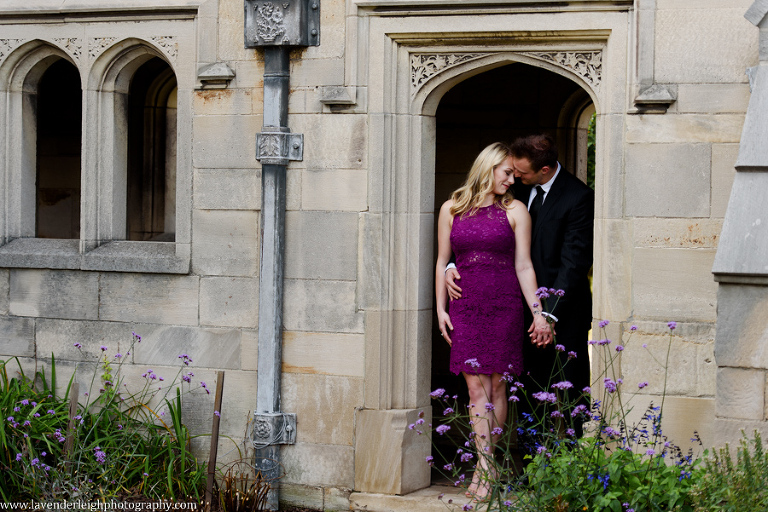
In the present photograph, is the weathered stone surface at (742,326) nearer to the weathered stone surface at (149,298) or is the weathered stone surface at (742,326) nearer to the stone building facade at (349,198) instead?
the stone building facade at (349,198)

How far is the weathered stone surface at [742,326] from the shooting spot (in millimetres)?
4164

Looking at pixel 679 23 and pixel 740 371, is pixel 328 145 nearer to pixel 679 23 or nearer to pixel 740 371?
pixel 679 23

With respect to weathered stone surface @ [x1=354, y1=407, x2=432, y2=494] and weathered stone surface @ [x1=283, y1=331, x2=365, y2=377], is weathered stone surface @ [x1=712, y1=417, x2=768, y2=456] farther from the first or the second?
weathered stone surface @ [x1=283, y1=331, x2=365, y2=377]

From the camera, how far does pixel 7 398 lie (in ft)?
20.2

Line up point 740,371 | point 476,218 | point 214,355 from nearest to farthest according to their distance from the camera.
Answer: point 740,371 < point 476,218 < point 214,355

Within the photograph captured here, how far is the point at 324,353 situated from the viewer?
5.93 metres

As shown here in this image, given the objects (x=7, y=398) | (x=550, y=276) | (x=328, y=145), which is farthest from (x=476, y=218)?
(x=7, y=398)

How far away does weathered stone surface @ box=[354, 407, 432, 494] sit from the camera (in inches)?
230

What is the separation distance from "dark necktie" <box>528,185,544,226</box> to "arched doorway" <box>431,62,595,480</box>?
2386 millimetres

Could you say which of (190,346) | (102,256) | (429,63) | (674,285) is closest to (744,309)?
(674,285)

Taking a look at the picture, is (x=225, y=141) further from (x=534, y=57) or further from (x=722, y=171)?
(x=722, y=171)

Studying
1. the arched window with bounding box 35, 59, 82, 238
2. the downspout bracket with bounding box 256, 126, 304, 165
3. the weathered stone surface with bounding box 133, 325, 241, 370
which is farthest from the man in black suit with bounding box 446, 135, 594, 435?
the arched window with bounding box 35, 59, 82, 238

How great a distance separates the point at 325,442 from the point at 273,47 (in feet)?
7.50

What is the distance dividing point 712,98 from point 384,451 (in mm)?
2606
